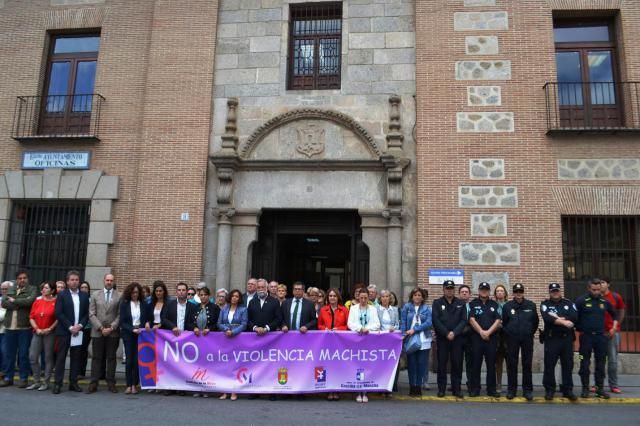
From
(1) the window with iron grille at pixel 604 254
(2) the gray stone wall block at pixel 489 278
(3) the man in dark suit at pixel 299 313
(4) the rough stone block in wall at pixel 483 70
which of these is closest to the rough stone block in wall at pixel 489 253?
(2) the gray stone wall block at pixel 489 278

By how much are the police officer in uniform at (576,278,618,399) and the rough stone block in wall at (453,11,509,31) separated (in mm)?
6357

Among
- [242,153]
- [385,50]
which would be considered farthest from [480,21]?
[242,153]

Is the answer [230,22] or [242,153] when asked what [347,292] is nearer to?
[242,153]

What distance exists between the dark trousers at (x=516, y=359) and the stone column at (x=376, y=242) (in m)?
3.38

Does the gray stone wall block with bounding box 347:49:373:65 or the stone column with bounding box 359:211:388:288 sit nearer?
the stone column with bounding box 359:211:388:288

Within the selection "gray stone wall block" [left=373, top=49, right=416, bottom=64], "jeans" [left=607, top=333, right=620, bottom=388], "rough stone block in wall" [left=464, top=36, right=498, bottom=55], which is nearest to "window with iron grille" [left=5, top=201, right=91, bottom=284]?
"gray stone wall block" [left=373, top=49, right=416, bottom=64]

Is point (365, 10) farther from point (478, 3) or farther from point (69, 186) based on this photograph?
point (69, 186)

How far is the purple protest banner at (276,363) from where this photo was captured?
7805 millimetres

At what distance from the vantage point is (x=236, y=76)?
A: 12.2m

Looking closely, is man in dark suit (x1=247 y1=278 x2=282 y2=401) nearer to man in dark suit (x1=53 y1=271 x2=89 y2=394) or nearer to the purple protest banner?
the purple protest banner

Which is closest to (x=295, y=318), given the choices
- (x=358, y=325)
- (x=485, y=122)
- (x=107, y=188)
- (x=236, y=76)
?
(x=358, y=325)

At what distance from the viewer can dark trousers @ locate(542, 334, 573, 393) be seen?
7898 millimetres

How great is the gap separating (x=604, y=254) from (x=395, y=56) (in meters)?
6.38

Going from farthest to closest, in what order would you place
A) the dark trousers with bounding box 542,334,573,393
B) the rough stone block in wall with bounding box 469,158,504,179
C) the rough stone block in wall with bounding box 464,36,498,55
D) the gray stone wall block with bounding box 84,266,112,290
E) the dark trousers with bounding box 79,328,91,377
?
1. the gray stone wall block with bounding box 84,266,112,290
2. the rough stone block in wall with bounding box 464,36,498,55
3. the rough stone block in wall with bounding box 469,158,504,179
4. the dark trousers with bounding box 79,328,91,377
5. the dark trousers with bounding box 542,334,573,393
